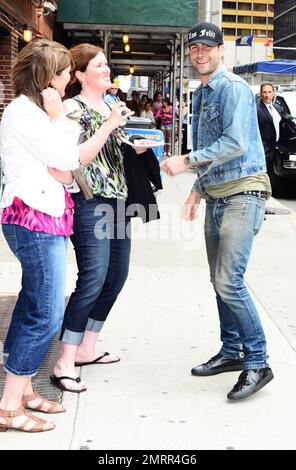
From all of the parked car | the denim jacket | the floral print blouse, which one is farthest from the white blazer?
the parked car

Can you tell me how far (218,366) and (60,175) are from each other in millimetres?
1697

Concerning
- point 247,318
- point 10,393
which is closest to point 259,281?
point 247,318

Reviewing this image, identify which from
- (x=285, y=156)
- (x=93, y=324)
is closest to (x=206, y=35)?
(x=93, y=324)

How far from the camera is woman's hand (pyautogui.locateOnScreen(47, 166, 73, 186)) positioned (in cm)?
364

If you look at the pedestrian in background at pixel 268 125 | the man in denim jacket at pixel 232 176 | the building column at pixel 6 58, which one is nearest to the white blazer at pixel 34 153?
the man in denim jacket at pixel 232 176

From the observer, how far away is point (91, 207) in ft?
14.1

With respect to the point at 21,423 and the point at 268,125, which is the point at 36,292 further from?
the point at 268,125

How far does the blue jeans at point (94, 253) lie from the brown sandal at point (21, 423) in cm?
76

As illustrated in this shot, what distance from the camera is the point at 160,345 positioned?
5219mm

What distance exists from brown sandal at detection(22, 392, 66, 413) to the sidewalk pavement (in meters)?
0.05

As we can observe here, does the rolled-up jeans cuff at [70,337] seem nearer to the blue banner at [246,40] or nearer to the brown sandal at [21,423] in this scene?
the brown sandal at [21,423]

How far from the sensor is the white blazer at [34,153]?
3.49 m

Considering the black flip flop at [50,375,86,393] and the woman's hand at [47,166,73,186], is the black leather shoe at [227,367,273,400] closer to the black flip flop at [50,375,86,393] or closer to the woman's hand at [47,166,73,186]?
the black flip flop at [50,375,86,393]

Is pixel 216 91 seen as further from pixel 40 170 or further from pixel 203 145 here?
pixel 40 170
